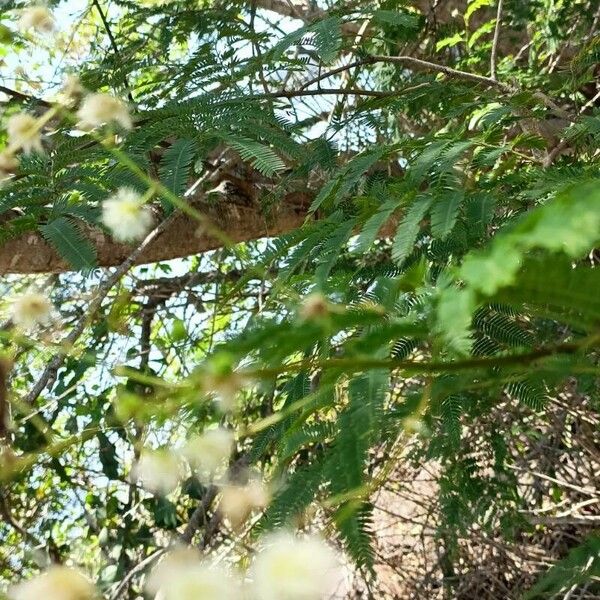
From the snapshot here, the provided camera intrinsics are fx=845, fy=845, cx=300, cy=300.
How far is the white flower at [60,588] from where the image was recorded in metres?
0.46

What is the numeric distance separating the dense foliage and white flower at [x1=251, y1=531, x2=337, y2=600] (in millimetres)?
36

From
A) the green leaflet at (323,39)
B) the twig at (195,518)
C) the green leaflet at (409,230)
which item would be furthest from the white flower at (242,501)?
the twig at (195,518)

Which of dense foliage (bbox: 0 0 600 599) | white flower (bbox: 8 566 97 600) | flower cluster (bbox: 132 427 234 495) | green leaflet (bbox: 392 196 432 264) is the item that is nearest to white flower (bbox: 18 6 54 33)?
dense foliage (bbox: 0 0 600 599)

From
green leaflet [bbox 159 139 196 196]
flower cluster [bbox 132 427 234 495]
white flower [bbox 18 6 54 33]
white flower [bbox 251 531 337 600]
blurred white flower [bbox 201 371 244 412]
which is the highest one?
green leaflet [bbox 159 139 196 196]

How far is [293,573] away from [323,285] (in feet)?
1.56

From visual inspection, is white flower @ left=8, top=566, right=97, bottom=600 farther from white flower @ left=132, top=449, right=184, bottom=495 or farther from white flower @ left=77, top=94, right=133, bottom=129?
white flower @ left=77, top=94, right=133, bottom=129

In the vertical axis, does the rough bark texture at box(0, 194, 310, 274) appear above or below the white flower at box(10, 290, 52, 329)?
above

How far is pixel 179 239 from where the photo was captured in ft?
6.66

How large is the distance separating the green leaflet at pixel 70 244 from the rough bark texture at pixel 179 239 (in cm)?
54

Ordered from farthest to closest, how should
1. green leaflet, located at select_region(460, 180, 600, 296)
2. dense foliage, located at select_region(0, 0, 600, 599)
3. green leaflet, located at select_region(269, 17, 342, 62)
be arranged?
green leaflet, located at select_region(269, 17, 342, 62), dense foliage, located at select_region(0, 0, 600, 599), green leaflet, located at select_region(460, 180, 600, 296)

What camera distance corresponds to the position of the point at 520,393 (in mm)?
1106

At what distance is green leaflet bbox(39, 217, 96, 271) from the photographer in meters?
1.15

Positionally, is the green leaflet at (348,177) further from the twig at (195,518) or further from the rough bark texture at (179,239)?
the twig at (195,518)

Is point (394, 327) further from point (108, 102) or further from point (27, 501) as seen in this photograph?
point (27, 501)
